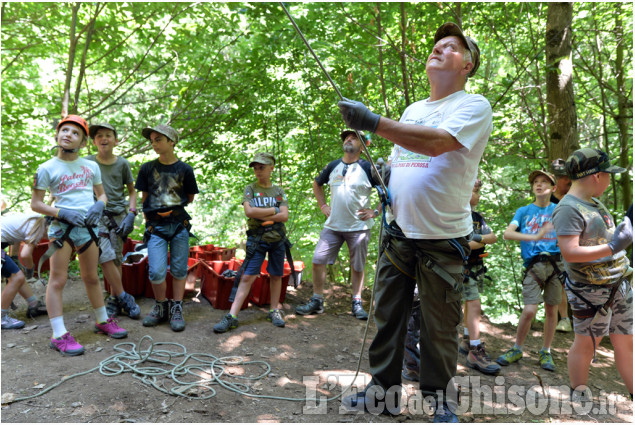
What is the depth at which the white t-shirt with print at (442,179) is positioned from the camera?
2.16 metres

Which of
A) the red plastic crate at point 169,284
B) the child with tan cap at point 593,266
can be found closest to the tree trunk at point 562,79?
the child with tan cap at point 593,266

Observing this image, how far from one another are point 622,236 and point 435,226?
1338mm

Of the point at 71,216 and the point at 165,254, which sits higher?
the point at 71,216

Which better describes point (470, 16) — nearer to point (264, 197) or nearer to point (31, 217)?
point (264, 197)

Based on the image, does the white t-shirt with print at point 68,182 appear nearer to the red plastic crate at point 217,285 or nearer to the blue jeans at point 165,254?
the blue jeans at point 165,254

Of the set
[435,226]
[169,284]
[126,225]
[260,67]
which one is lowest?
[169,284]

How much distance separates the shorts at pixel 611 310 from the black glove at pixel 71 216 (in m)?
3.96

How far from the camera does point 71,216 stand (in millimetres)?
3385

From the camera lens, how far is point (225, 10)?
6.23m

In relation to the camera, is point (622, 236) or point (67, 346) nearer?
point (622, 236)

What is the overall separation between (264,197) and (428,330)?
2708 mm

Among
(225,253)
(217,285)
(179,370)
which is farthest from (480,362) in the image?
(225,253)

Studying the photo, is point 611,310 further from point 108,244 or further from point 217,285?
point 108,244

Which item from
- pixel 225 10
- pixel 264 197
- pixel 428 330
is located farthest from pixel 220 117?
pixel 428 330
